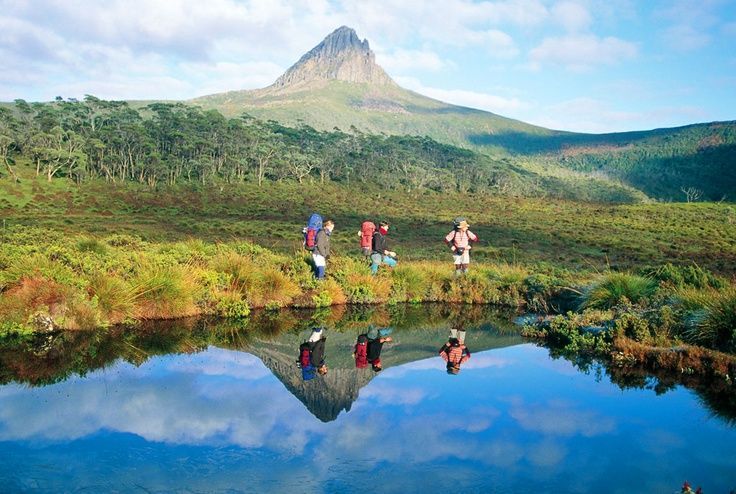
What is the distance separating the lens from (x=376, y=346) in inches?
477

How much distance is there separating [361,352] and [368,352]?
0.42ft

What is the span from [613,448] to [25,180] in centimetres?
8063

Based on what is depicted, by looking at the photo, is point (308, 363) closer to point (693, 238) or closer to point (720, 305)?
point (720, 305)

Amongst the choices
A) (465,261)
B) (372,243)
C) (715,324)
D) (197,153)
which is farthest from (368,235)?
(197,153)

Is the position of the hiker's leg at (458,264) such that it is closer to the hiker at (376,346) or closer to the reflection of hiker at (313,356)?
the hiker at (376,346)

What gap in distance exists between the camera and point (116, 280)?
13.0m

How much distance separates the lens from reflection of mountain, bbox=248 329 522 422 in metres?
8.81

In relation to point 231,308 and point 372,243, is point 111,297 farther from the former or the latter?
point 372,243

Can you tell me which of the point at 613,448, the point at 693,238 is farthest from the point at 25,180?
the point at 613,448

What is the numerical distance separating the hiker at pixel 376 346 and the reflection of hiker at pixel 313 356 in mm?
819

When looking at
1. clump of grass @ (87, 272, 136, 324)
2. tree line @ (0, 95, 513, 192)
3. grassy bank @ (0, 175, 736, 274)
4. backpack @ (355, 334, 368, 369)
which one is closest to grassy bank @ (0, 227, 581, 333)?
clump of grass @ (87, 272, 136, 324)

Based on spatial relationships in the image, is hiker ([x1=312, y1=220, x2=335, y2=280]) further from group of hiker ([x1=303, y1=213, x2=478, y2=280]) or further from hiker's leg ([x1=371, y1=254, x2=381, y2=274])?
hiker's leg ([x1=371, y1=254, x2=381, y2=274])

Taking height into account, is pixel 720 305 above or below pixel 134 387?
above

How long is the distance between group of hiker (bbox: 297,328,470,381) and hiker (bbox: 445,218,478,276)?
4197 mm
